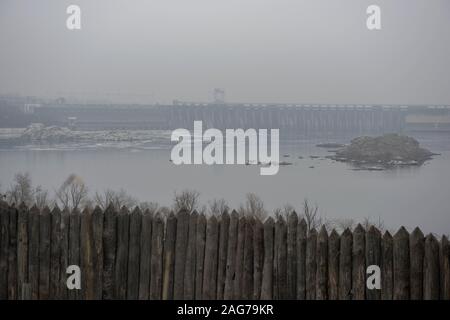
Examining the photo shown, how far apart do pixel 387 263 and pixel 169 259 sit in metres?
1.89

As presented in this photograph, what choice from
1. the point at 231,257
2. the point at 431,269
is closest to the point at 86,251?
the point at 231,257

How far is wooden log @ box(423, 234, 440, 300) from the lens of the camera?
15.5 feet

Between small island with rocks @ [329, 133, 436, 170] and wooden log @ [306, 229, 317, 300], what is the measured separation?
1.26m

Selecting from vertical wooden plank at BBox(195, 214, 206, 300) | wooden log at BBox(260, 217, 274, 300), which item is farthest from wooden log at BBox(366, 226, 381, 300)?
→ vertical wooden plank at BBox(195, 214, 206, 300)

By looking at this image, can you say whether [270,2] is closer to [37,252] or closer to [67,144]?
[67,144]

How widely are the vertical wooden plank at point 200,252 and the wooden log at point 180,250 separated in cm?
11

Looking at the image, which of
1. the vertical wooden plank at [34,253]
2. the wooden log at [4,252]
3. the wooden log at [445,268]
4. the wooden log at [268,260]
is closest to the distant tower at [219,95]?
the wooden log at [268,260]

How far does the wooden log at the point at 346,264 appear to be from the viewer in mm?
4871

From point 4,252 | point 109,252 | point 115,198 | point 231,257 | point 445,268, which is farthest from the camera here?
point 115,198

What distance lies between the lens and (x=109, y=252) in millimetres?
5188

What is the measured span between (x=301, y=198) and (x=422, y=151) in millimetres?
1312

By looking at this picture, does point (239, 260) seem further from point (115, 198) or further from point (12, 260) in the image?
point (12, 260)
